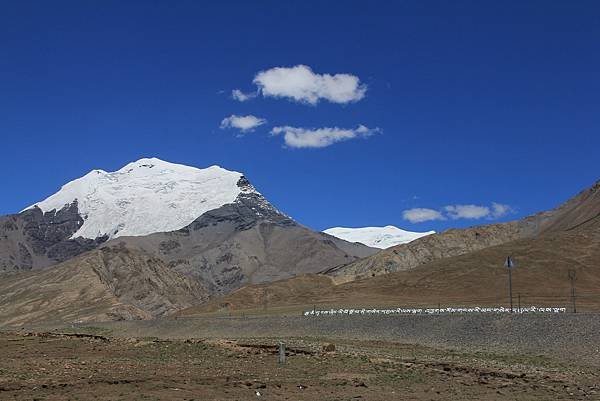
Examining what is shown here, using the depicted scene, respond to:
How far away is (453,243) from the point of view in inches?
7564

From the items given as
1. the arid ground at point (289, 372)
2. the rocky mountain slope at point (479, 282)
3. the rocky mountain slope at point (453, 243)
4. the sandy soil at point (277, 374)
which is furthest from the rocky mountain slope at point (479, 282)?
the sandy soil at point (277, 374)

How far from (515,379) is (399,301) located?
269 ft

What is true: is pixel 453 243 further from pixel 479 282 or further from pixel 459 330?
pixel 459 330

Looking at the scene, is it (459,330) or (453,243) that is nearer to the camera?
(459,330)

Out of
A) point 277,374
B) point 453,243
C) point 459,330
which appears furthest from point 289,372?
point 453,243

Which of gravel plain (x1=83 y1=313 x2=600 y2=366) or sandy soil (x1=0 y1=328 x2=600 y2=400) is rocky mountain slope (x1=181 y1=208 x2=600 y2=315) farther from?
sandy soil (x1=0 y1=328 x2=600 y2=400)

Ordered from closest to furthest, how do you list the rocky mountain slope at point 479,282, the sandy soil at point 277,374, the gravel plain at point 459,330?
the sandy soil at point 277,374 < the gravel plain at point 459,330 < the rocky mountain slope at point 479,282

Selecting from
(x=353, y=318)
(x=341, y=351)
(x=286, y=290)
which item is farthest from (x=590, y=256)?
(x=341, y=351)

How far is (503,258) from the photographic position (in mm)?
134625

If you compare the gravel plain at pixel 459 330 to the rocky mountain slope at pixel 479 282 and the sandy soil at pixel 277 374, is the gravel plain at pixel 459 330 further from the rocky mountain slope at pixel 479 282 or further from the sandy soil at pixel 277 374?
the rocky mountain slope at pixel 479 282

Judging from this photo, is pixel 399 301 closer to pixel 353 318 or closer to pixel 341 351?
pixel 353 318

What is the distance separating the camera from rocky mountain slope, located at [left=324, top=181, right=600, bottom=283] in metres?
179

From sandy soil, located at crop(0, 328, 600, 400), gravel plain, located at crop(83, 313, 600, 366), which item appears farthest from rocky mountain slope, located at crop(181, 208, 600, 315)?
sandy soil, located at crop(0, 328, 600, 400)

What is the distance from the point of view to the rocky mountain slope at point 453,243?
178750mm
